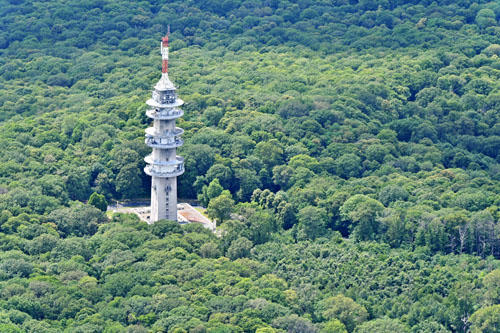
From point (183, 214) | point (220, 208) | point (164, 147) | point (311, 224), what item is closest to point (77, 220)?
point (164, 147)

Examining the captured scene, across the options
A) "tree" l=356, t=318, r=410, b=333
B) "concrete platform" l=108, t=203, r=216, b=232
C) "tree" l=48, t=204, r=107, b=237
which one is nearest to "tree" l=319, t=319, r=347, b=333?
"tree" l=356, t=318, r=410, b=333

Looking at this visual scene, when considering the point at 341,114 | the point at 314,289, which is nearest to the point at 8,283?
the point at 314,289

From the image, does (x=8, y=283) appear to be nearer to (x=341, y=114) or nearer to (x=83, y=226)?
(x=83, y=226)

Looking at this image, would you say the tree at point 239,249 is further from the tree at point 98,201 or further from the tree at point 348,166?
the tree at point 348,166

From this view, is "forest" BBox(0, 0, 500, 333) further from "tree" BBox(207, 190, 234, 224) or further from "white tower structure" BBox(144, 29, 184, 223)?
"white tower structure" BBox(144, 29, 184, 223)

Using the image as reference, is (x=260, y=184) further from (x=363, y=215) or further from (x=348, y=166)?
(x=363, y=215)
